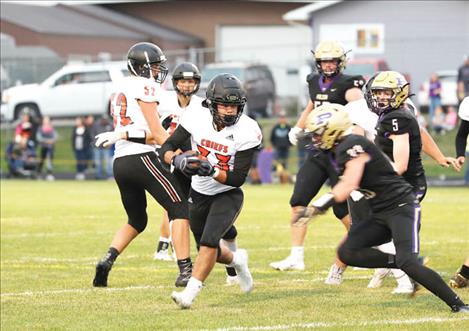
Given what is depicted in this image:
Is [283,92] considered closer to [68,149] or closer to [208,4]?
[68,149]

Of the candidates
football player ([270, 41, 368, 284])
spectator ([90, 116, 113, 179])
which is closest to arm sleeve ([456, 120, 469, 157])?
football player ([270, 41, 368, 284])

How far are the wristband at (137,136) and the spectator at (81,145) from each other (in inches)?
706

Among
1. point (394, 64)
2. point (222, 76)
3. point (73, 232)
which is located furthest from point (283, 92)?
point (222, 76)

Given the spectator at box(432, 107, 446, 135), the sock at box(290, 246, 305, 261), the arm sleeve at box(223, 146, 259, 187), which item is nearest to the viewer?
the arm sleeve at box(223, 146, 259, 187)

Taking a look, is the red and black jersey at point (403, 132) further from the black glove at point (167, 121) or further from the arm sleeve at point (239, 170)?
the black glove at point (167, 121)

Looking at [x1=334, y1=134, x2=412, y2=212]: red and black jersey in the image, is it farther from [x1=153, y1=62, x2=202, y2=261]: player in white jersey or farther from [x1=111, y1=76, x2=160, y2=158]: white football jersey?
[x1=153, y1=62, x2=202, y2=261]: player in white jersey

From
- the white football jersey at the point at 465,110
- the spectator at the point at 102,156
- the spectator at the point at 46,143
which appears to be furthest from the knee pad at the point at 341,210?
the spectator at the point at 46,143

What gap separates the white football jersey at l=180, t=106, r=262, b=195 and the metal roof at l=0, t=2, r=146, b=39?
3336 centimetres

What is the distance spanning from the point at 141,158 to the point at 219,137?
Answer: 3.89 feet

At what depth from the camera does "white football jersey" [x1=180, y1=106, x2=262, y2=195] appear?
763 centimetres

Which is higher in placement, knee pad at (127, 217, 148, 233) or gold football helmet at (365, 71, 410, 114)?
gold football helmet at (365, 71, 410, 114)

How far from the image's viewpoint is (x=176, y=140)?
7844mm

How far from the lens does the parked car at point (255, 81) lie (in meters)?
28.4

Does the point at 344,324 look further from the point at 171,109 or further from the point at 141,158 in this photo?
the point at 171,109
